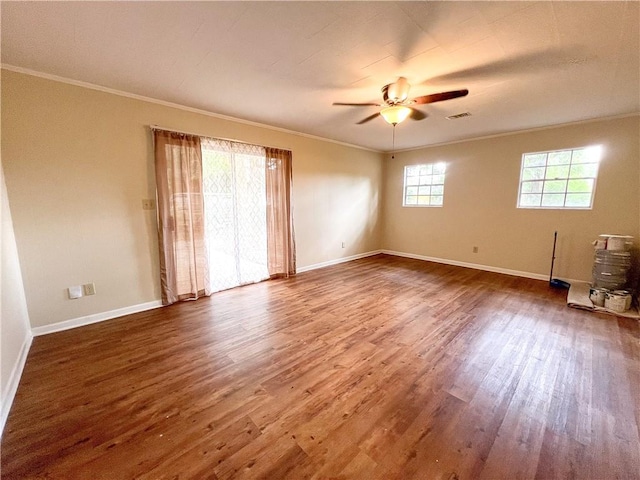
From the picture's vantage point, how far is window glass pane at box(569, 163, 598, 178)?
12.7 ft

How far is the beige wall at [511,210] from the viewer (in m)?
3.69

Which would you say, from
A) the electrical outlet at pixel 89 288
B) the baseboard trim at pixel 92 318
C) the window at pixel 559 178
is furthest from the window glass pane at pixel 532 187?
the electrical outlet at pixel 89 288

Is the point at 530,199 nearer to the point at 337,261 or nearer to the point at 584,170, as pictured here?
the point at 584,170

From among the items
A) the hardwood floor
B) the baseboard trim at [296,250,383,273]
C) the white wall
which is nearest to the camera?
the hardwood floor

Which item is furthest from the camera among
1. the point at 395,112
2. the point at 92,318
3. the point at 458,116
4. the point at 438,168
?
the point at 438,168

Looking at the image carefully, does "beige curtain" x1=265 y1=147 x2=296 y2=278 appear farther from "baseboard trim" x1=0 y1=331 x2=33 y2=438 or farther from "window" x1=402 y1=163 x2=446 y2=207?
"window" x1=402 y1=163 x2=446 y2=207

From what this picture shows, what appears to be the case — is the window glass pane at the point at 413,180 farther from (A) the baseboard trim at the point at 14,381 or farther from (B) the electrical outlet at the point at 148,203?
(A) the baseboard trim at the point at 14,381

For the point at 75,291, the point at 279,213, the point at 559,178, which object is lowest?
the point at 75,291

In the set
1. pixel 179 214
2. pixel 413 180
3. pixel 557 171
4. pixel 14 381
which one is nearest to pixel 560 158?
pixel 557 171

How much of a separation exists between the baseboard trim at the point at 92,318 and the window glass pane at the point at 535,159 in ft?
20.8

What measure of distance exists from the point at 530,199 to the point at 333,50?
14.7 feet

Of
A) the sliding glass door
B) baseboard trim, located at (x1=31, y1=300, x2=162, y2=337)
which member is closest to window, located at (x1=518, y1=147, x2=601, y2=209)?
the sliding glass door

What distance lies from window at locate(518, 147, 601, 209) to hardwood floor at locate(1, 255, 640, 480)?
2.06 meters

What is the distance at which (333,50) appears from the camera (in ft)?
6.76
